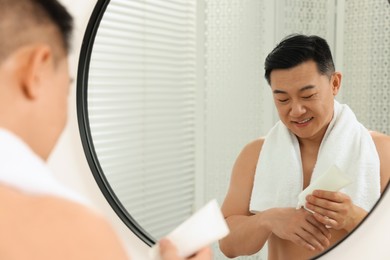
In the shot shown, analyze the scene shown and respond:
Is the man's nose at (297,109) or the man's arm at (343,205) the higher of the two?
the man's nose at (297,109)

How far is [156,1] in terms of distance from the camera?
976 mm

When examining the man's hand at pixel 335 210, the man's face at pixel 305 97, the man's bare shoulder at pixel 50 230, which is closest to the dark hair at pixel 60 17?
the man's bare shoulder at pixel 50 230

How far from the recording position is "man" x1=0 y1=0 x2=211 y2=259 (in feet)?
1.72

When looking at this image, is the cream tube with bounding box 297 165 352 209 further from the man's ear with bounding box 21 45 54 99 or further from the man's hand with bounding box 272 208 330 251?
the man's ear with bounding box 21 45 54 99

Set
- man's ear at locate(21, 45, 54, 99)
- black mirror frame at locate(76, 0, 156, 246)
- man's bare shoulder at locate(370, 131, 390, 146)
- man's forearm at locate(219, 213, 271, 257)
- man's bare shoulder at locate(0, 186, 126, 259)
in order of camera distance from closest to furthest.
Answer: man's bare shoulder at locate(0, 186, 126, 259), man's ear at locate(21, 45, 54, 99), man's bare shoulder at locate(370, 131, 390, 146), man's forearm at locate(219, 213, 271, 257), black mirror frame at locate(76, 0, 156, 246)

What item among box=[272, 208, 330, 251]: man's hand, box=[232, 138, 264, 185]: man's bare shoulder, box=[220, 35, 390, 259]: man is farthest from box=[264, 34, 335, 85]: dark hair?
box=[272, 208, 330, 251]: man's hand

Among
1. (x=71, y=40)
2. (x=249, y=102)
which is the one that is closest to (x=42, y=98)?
→ (x=71, y=40)

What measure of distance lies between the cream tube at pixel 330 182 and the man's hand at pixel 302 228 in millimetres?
32

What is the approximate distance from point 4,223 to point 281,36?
0.50 m

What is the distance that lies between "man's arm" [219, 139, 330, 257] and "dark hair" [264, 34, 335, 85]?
0.13m

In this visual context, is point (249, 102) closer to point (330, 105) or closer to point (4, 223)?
point (330, 105)

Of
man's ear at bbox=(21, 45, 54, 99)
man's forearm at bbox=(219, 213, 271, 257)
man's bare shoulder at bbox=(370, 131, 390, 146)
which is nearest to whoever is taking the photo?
man's ear at bbox=(21, 45, 54, 99)

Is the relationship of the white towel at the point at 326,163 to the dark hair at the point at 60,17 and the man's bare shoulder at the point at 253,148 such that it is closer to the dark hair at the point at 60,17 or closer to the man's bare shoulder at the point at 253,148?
the man's bare shoulder at the point at 253,148

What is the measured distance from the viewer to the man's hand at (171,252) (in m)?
0.67
